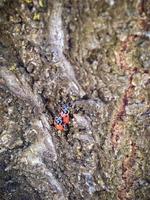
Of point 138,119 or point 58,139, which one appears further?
point 58,139

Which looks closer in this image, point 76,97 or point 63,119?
point 76,97

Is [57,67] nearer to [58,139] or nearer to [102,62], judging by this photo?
[102,62]

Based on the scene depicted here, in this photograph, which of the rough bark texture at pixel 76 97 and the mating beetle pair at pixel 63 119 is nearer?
the rough bark texture at pixel 76 97

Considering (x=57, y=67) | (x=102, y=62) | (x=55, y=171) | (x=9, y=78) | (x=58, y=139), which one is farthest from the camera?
(x=55, y=171)

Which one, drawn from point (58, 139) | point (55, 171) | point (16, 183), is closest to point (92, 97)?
point (58, 139)

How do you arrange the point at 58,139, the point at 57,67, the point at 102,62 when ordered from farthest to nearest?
the point at 58,139
the point at 57,67
the point at 102,62
